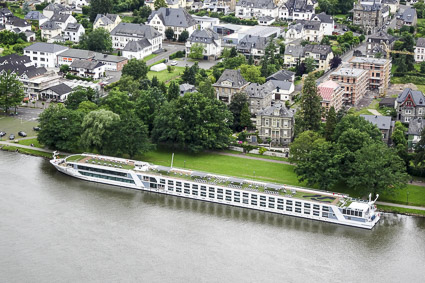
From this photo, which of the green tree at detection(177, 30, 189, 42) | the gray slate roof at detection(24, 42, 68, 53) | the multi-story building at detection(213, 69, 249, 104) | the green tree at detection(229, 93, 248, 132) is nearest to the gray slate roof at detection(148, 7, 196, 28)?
the green tree at detection(177, 30, 189, 42)

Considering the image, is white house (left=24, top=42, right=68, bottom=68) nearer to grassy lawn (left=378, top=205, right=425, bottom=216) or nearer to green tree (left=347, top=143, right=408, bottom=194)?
green tree (left=347, top=143, right=408, bottom=194)

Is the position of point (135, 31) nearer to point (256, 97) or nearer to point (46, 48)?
point (46, 48)

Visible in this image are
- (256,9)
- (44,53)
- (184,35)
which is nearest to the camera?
(44,53)

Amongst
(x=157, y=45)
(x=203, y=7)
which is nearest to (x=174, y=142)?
(x=157, y=45)

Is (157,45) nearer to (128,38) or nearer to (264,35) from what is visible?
(128,38)

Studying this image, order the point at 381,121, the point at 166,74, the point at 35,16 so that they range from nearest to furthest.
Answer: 1. the point at 381,121
2. the point at 166,74
3. the point at 35,16

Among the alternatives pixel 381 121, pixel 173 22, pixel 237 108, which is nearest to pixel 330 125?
pixel 381 121

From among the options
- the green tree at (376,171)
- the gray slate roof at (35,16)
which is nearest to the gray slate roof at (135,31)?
the gray slate roof at (35,16)
